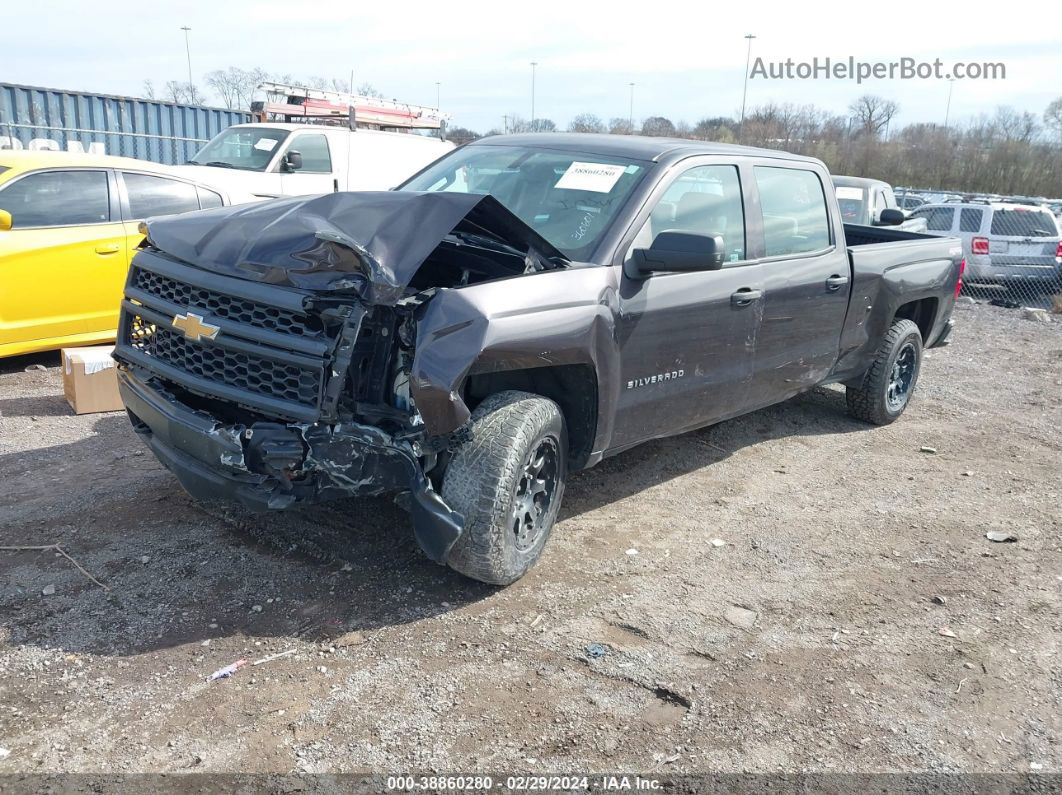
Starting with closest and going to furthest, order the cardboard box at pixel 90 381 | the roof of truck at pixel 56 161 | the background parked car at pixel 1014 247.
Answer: the cardboard box at pixel 90 381
the roof of truck at pixel 56 161
the background parked car at pixel 1014 247

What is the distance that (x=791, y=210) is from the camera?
539 centimetres

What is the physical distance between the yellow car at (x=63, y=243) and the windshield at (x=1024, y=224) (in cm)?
1367

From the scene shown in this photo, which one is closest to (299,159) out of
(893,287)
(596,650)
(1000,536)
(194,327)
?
(893,287)

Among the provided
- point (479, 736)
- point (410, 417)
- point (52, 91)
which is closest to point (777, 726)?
point (479, 736)

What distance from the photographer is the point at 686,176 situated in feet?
15.1

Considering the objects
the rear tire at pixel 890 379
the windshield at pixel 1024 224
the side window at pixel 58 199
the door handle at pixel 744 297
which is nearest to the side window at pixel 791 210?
the door handle at pixel 744 297

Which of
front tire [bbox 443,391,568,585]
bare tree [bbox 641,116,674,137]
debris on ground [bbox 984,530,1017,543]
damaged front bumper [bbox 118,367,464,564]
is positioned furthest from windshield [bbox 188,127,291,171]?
bare tree [bbox 641,116,674,137]

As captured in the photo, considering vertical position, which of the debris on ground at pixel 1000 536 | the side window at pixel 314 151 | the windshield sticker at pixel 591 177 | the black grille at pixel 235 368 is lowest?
the debris on ground at pixel 1000 536

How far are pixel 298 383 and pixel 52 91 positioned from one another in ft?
63.4

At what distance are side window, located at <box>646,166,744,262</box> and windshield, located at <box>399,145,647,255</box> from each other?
0.68ft

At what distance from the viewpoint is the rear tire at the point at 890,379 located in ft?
21.7

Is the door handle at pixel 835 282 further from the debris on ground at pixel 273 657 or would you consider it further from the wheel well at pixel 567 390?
the debris on ground at pixel 273 657

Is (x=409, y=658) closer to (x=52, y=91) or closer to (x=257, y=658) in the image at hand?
(x=257, y=658)

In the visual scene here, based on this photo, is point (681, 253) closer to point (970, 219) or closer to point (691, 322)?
point (691, 322)
